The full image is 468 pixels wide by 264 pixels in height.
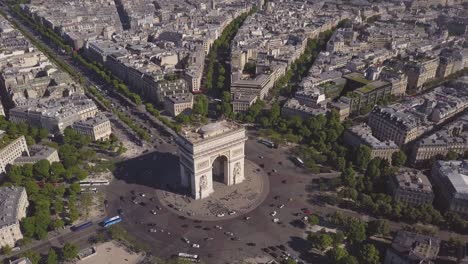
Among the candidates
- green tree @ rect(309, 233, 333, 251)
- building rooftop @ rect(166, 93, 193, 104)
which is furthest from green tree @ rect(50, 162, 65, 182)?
green tree @ rect(309, 233, 333, 251)

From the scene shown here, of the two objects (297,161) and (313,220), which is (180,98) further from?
(313,220)

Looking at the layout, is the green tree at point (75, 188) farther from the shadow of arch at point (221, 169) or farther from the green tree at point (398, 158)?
the green tree at point (398, 158)

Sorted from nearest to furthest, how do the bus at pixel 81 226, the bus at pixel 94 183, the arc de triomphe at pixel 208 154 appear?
1. the bus at pixel 81 226
2. the arc de triomphe at pixel 208 154
3. the bus at pixel 94 183

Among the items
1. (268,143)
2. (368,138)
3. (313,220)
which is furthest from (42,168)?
(368,138)

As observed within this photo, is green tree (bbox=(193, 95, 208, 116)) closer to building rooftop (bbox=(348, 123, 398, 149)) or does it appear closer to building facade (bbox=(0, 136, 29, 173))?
building rooftop (bbox=(348, 123, 398, 149))

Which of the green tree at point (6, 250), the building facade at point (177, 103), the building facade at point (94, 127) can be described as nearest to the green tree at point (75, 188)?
the green tree at point (6, 250)

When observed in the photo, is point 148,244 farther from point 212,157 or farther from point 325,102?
point 325,102
